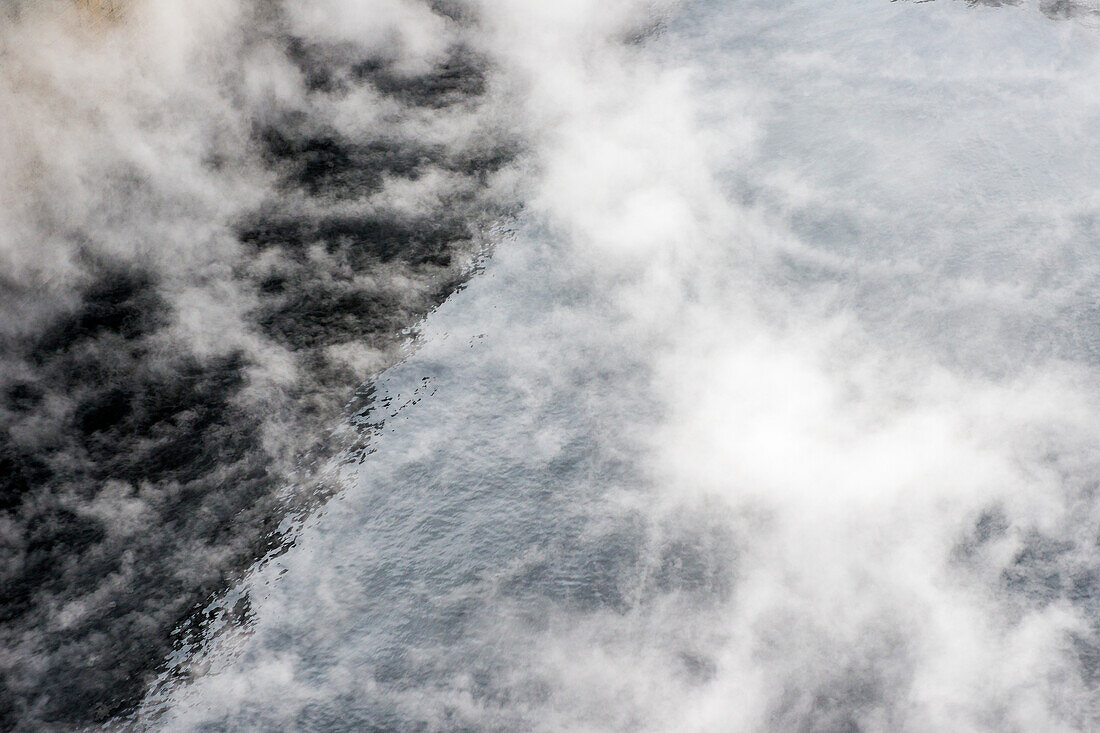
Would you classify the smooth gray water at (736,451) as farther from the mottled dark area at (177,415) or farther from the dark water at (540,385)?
the mottled dark area at (177,415)

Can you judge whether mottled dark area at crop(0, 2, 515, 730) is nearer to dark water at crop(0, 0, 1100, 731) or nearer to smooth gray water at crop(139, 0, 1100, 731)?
dark water at crop(0, 0, 1100, 731)

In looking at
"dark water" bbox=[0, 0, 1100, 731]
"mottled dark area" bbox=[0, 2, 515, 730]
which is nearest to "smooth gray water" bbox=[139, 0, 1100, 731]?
"dark water" bbox=[0, 0, 1100, 731]

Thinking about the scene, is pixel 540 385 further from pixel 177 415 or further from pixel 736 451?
pixel 177 415

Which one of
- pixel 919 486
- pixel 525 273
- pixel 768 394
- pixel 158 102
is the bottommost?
pixel 919 486

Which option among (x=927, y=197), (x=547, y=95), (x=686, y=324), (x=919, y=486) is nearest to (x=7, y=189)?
(x=547, y=95)

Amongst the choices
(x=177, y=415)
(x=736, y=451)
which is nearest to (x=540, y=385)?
(x=736, y=451)

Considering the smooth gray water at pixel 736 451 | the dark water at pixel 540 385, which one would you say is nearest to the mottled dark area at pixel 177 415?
the dark water at pixel 540 385

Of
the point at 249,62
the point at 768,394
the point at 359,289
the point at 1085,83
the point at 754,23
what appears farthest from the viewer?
the point at 754,23

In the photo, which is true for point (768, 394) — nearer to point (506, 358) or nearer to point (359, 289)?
point (506, 358)

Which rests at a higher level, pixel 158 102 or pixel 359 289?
pixel 158 102
